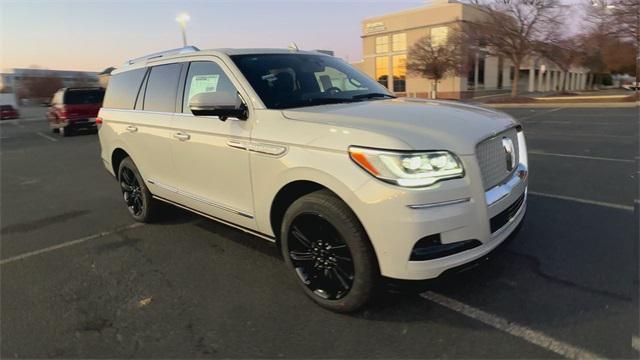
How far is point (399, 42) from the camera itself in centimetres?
5594

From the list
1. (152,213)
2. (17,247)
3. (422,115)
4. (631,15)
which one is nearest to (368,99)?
(422,115)

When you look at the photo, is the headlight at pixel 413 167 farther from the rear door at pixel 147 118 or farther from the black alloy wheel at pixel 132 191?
the black alloy wheel at pixel 132 191

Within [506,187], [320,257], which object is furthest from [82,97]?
[506,187]

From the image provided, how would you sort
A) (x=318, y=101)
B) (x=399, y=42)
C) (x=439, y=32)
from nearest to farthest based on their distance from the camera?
(x=318, y=101) < (x=439, y=32) < (x=399, y=42)

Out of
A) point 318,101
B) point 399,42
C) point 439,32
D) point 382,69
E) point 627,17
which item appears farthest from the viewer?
point 382,69

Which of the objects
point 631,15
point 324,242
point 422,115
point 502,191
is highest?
point 631,15

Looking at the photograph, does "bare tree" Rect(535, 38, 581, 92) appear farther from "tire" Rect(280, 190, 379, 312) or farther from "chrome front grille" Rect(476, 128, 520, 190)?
"tire" Rect(280, 190, 379, 312)

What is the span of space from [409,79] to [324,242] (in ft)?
177

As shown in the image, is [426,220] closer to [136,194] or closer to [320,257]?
[320,257]

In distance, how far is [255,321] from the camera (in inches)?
119

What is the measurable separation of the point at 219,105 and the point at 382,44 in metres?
58.1

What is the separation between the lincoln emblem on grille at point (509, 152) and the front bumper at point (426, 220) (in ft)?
1.88

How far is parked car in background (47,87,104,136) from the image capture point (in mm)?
17953

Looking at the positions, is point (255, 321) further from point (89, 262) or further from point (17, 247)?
point (17, 247)
